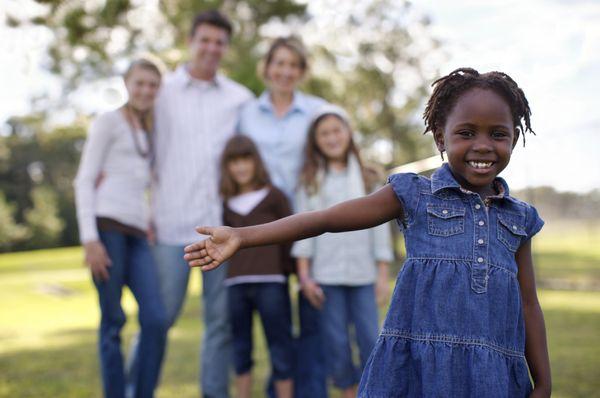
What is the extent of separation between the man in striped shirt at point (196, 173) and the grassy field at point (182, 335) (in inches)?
36.1

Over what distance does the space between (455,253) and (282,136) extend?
7.29ft

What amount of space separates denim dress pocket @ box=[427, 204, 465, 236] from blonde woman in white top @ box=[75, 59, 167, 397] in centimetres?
218

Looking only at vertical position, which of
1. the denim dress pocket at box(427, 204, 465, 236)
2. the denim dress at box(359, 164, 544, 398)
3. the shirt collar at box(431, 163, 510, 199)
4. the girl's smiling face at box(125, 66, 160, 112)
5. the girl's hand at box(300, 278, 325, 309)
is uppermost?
the girl's smiling face at box(125, 66, 160, 112)

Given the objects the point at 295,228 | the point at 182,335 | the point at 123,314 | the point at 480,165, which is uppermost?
the point at 480,165

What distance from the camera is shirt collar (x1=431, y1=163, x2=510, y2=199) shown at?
6.79ft

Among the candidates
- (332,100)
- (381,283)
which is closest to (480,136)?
(381,283)

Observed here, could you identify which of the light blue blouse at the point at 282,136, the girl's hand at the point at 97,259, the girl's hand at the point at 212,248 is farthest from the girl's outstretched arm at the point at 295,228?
the light blue blouse at the point at 282,136

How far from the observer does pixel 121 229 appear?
3795 millimetres

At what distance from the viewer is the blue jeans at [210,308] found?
3.98 m

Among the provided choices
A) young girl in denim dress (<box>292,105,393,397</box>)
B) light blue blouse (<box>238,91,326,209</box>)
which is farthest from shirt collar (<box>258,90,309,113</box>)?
young girl in denim dress (<box>292,105,393,397</box>)

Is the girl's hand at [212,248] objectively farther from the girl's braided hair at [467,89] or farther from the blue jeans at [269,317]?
the blue jeans at [269,317]

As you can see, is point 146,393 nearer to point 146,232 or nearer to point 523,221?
point 146,232

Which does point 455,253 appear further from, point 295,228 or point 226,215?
point 226,215

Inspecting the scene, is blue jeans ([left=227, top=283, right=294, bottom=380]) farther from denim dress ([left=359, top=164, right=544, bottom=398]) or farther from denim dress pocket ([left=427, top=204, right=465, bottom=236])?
denim dress pocket ([left=427, top=204, right=465, bottom=236])
